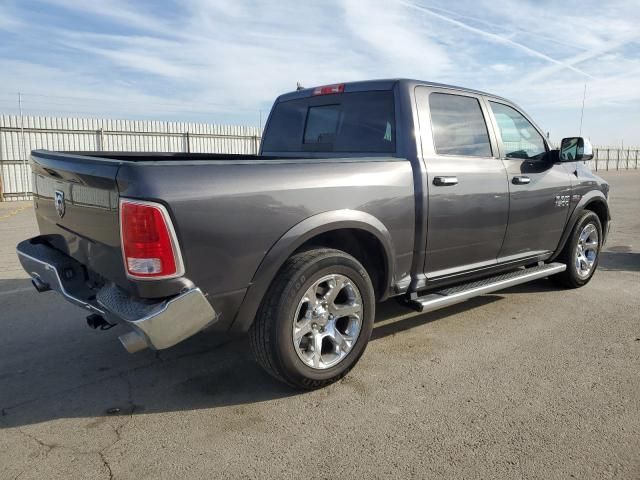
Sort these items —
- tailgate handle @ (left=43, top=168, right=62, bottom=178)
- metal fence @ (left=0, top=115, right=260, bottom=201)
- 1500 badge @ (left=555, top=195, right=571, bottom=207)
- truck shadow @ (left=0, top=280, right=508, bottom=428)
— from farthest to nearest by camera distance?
1. metal fence @ (left=0, top=115, right=260, bottom=201)
2. 1500 badge @ (left=555, top=195, right=571, bottom=207)
3. tailgate handle @ (left=43, top=168, right=62, bottom=178)
4. truck shadow @ (left=0, top=280, right=508, bottom=428)

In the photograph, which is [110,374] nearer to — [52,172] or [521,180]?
[52,172]

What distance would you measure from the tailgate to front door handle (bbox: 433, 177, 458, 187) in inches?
83.6

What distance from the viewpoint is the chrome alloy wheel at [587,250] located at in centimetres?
544

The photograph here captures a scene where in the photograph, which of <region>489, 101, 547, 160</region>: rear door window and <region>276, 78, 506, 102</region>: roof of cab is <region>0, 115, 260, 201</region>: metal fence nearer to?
<region>276, 78, 506, 102</region>: roof of cab

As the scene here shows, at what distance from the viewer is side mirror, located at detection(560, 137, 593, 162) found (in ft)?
15.6

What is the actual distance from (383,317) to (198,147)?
1607 centimetres

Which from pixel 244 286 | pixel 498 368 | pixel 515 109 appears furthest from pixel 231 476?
pixel 515 109

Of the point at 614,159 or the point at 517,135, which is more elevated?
the point at 517,135

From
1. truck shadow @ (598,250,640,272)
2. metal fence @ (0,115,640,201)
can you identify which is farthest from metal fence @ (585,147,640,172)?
truck shadow @ (598,250,640,272)

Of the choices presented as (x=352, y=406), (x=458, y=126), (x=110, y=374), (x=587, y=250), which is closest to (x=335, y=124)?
(x=458, y=126)

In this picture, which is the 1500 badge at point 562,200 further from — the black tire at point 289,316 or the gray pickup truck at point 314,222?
the black tire at point 289,316

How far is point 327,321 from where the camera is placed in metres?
3.22

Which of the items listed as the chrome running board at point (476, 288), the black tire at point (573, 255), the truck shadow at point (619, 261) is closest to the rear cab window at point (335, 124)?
the chrome running board at point (476, 288)

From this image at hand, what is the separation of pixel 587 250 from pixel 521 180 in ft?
5.65
